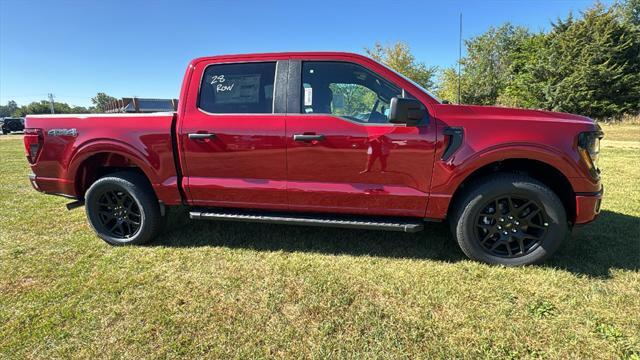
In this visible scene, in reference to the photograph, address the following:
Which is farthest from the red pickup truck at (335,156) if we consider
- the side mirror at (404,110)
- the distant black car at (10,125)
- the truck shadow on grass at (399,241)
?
the distant black car at (10,125)

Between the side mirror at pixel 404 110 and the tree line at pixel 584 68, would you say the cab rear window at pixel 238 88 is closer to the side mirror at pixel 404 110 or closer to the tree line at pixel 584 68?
the side mirror at pixel 404 110

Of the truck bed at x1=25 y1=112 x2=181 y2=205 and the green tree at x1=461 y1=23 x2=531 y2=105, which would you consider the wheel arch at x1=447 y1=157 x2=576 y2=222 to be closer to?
the truck bed at x1=25 y1=112 x2=181 y2=205

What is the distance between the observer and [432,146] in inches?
113

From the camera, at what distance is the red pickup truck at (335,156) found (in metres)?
2.83

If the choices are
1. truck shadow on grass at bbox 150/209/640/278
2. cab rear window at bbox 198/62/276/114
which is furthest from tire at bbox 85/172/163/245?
cab rear window at bbox 198/62/276/114

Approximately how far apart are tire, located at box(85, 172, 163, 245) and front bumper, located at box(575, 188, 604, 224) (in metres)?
3.97

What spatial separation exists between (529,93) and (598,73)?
4.72 m

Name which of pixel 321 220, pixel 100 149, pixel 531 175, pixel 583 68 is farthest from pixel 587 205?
pixel 583 68

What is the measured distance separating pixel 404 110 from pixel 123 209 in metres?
3.09

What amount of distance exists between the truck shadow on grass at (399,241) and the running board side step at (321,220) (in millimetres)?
Result: 394

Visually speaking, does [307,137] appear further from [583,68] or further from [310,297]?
[583,68]

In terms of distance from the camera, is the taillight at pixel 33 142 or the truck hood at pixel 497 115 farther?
the taillight at pixel 33 142

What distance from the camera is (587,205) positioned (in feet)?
9.22

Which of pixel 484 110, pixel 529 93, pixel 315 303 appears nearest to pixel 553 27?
pixel 529 93
